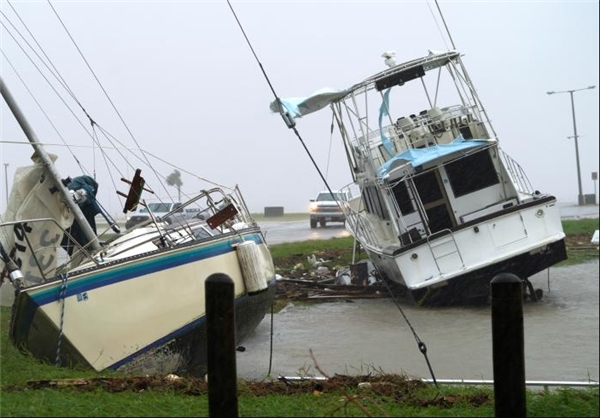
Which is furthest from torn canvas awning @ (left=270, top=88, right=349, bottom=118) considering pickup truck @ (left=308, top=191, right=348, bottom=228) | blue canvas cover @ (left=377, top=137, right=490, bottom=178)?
pickup truck @ (left=308, top=191, right=348, bottom=228)

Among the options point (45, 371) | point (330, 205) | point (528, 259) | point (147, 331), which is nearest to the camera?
point (45, 371)

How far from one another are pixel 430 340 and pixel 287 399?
536 cm

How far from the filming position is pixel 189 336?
8562 mm

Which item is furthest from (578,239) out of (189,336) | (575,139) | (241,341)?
(575,139)

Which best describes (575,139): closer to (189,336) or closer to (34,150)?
(189,336)

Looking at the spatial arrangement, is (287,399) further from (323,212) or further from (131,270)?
(323,212)

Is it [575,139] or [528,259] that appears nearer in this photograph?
[575,139]

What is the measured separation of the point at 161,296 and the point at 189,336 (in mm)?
589

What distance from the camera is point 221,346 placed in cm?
464

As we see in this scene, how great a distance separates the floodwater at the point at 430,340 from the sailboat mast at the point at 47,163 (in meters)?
2.68

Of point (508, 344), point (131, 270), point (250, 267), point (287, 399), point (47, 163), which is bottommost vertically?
point (287, 399)

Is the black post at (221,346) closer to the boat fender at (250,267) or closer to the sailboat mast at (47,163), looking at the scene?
the boat fender at (250,267)

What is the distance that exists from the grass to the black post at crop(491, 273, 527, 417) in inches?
19.6

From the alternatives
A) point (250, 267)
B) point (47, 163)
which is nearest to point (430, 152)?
point (250, 267)
